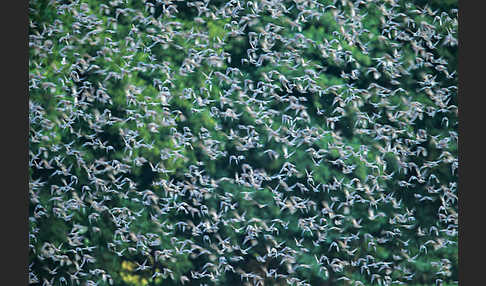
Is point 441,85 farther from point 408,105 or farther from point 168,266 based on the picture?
point 168,266

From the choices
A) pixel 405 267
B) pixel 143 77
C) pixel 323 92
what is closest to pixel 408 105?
pixel 323 92

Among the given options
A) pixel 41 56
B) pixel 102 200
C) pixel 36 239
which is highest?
pixel 41 56

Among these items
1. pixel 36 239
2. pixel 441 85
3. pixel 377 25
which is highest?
pixel 377 25

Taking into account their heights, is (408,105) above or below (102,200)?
above

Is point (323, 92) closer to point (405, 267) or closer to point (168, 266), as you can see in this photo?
point (405, 267)

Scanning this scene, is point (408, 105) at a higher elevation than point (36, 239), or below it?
higher

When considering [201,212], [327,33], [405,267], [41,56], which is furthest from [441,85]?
[41,56]
